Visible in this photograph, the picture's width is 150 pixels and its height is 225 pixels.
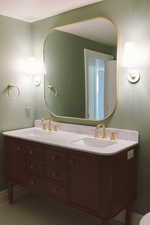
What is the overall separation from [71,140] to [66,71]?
0.93 metres

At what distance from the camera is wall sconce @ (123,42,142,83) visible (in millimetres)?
2367

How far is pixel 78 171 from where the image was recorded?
226 centimetres

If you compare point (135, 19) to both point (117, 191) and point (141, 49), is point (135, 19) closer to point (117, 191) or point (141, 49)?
point (141, 49)

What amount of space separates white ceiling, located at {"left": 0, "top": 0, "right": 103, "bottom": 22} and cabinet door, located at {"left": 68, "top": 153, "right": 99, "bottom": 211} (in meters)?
1.62

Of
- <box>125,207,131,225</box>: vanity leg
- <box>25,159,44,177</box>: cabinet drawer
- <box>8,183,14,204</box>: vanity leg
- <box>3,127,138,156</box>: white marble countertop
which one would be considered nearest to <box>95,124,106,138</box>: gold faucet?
<box>3,127,138,156</box>: white marble countertop

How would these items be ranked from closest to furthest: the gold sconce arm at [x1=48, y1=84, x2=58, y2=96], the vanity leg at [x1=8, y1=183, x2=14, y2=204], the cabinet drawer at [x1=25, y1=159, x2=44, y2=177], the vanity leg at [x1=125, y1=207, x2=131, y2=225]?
the vanity leg at [x1=125, y1=207, x2=131, y2=225]
the cabinet drawer at [x1=25, y1=159, x2=44, y2=177]
the vanity leg at [x1=8, y1=183, x2=14, y2=204]
the gold sconce arm at [x1=48, y1=84, x2=58, y2=96]

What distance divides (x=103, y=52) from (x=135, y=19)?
1.49ft

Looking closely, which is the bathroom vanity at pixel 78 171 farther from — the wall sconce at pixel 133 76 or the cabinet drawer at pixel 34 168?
the wall sconce at pixel 133 76

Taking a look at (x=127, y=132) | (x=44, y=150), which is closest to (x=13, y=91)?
(x=44, y=150)

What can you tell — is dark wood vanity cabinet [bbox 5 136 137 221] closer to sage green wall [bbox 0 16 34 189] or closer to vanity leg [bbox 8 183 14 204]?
vanity leg [bbox 8 183 14 204]

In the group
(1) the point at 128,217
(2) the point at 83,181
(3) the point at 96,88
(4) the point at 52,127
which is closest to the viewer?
(2) the point at 83,181

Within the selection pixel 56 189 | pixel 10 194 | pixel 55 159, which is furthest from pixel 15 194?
pixel 55 159

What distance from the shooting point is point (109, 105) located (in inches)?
104

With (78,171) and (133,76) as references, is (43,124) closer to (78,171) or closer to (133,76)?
(78,171)
